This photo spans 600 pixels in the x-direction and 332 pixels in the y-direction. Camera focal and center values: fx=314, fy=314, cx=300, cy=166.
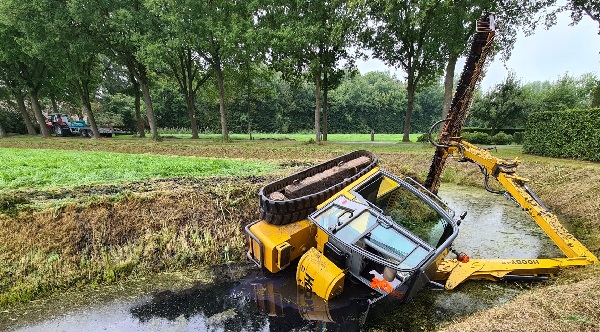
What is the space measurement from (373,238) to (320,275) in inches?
37.9

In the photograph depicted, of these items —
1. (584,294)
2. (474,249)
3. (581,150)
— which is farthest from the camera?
(581,150)

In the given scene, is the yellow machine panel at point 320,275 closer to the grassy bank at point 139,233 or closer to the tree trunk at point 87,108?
the grassy bank at point 139,233

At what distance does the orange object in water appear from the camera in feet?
14.1

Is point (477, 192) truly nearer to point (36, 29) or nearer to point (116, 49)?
point (116, 49)

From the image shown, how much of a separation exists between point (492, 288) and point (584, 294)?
1653 mm

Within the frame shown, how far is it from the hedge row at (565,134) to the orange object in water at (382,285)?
13900 millimetres

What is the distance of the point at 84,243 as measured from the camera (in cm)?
587

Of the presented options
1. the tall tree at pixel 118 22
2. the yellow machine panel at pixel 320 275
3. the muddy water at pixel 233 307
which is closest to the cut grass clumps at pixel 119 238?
the muddy water at pixel 233 307

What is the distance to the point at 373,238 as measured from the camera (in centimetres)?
465

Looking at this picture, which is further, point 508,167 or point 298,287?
point 508,167

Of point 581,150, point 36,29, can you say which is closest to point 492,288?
point 581,150

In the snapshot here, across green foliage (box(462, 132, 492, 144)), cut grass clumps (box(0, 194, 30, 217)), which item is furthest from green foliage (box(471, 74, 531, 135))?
cut grass clumps (box(0, 194, 30, 217))

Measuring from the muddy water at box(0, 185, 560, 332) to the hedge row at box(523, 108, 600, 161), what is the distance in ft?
38.9

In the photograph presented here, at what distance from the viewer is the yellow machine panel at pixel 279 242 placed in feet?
16.6
